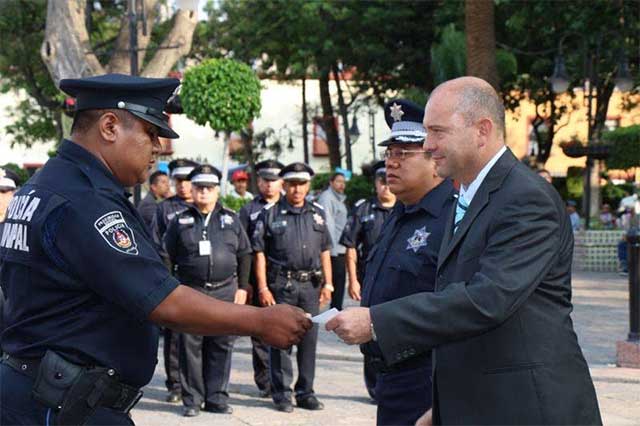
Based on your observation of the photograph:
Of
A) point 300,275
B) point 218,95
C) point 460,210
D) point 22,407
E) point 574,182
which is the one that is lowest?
point 574,182

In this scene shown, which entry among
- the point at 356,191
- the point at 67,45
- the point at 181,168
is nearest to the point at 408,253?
the point at 181,168

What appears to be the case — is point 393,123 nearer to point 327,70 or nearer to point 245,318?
point 245,318

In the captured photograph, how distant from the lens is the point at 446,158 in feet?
12.4

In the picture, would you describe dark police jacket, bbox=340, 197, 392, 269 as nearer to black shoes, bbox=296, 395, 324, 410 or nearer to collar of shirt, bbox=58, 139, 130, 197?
black shoes, bbox=296, 395, 324, 410

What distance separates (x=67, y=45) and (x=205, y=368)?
32.5ft

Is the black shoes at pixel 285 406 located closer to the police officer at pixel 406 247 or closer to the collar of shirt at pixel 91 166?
the police officer at pixel 406 247

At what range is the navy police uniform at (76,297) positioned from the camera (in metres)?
3.51

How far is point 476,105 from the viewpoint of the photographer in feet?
12.2

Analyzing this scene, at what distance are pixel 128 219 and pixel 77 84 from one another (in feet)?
1.78

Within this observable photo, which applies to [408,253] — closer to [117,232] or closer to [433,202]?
[433,202]

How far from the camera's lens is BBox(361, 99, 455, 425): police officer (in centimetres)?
502

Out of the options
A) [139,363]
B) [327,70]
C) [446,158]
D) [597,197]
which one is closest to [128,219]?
[139,363]

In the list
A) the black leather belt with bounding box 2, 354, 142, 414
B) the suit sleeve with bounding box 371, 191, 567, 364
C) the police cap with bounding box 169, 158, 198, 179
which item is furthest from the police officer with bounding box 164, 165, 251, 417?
the suit sleeve with bounding box 371, 191, 567, 364

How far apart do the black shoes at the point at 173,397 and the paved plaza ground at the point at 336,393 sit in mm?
69
